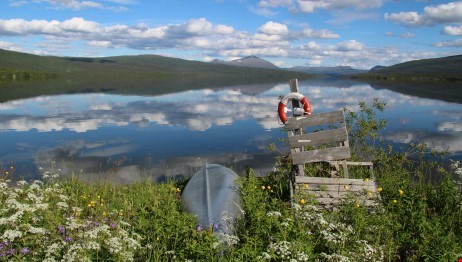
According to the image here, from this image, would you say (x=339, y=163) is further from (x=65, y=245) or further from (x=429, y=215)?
(x=65, y=245)

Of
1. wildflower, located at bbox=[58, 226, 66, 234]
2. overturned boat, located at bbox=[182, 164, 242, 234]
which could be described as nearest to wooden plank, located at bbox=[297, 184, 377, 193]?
overturned boat, located at bbox=[182, 164, 242, 234]

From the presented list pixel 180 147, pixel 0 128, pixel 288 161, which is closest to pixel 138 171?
pixel 180 147

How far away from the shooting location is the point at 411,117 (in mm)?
30562

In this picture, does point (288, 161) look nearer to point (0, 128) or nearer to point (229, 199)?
point (229, 199)

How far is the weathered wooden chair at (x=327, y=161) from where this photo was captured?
27.2 ft

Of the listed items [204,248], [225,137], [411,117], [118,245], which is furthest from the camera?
[411,117]

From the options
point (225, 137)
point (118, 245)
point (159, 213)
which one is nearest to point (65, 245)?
point (118, 245)

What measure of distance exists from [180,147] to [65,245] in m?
14.0

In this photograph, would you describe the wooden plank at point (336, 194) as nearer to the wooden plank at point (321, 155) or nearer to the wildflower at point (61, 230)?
the wooden plank at point (321, 155)

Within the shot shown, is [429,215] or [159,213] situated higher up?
[159,213]

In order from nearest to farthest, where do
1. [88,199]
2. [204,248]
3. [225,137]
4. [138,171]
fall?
1. [204,248]
2. [88,199]
3. [138,171]
4. [225,137]

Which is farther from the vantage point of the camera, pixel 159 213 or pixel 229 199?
pixel 229 199

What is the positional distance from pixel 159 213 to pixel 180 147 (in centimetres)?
1257

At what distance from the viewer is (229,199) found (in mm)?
8594
